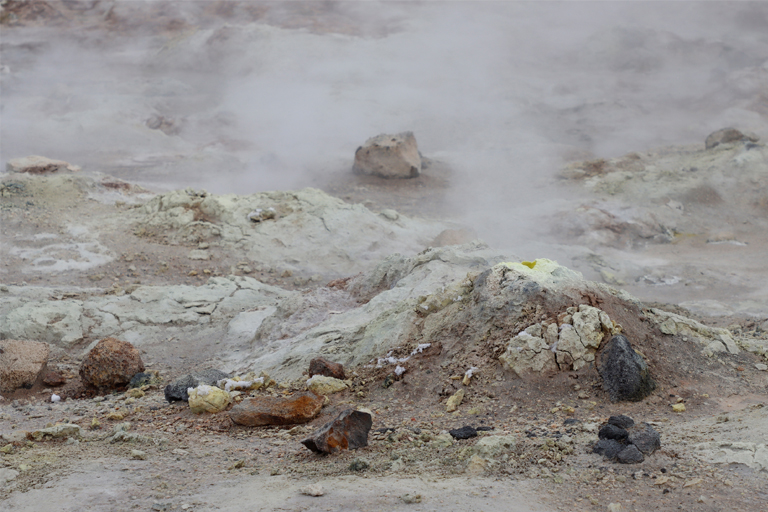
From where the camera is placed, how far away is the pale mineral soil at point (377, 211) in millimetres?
2795

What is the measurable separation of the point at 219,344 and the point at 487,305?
327cm

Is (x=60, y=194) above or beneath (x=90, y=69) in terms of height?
beneath

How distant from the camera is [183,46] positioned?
2508 centimetres

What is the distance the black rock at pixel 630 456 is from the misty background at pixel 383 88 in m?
8.40

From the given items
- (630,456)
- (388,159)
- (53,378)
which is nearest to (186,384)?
(53,378)

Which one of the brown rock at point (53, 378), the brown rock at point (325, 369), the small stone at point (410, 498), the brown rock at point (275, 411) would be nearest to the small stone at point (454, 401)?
the brown rock at point (275, 411)

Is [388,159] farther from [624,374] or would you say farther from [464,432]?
[464,432]

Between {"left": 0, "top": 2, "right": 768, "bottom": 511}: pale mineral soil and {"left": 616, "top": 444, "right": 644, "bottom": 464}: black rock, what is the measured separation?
8 cm

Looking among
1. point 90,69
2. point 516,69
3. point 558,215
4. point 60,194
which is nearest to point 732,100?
point 516,69

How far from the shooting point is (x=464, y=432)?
338cm

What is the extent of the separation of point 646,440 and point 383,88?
19.3m

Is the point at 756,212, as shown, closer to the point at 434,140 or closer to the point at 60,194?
the point at 434,140

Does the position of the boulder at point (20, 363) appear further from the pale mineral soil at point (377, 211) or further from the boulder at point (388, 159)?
the boulder at point (388, 159)

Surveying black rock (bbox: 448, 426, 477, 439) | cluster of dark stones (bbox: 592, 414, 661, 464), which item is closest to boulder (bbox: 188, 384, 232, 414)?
black rock (bbox: 448, 426, 477, 439)
